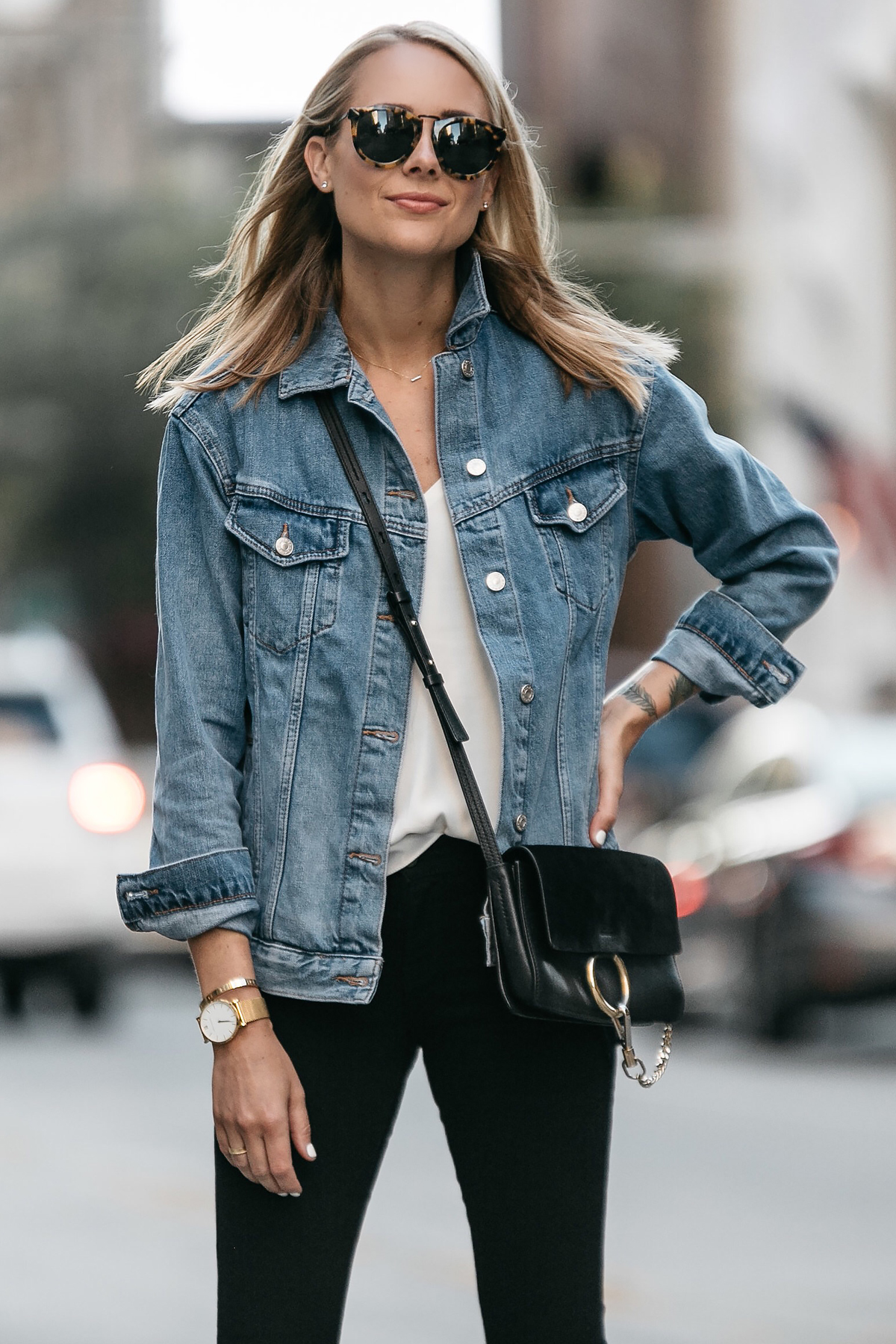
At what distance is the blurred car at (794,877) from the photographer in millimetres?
9195

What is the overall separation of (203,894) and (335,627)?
320 mm

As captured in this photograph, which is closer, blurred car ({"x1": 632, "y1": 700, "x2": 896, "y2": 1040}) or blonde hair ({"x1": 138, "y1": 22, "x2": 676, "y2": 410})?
blonde hair ({"x1": 138, "y1": 22, "x2": 676, "y2": 410})

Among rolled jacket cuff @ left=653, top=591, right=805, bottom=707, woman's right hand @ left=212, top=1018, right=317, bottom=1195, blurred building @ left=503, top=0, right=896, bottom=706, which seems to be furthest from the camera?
blurred building @ left=503, top=0, right=896, bottom=706

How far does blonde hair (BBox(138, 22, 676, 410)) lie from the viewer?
2582mm

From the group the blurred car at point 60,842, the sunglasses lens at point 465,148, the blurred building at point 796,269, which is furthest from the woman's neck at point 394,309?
the blurred building at point 796,269

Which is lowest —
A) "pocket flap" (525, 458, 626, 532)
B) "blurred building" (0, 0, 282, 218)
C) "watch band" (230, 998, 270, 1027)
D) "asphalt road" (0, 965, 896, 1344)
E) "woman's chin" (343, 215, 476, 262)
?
"asphalt road" (0, 965, 896, 1344)

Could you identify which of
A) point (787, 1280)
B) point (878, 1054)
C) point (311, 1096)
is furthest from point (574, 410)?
point (878, 1054)

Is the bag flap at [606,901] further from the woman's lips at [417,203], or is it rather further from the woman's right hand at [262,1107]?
the woman's lips at [417,203]

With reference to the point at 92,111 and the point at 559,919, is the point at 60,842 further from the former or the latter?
the point at 92,111

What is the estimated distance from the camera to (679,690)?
9.03 ft

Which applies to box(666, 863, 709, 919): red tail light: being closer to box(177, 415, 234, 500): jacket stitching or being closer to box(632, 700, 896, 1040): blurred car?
box(632, 700, 896, 1040): blurred car

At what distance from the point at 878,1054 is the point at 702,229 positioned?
68.7ft

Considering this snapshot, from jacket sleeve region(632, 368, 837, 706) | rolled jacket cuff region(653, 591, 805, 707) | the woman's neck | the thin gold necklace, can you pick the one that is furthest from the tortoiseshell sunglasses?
rolled jacket cuff region(653, 591, 805, 707)

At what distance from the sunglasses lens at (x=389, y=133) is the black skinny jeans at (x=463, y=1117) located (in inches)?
30.7
